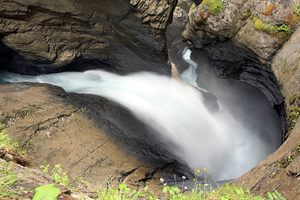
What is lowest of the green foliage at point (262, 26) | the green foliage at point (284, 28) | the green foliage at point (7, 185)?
the green foliage at point (7, 185)

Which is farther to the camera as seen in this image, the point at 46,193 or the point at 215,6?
the point at 215,6

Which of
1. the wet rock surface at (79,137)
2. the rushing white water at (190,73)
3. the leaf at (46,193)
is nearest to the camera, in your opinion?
the leaf at (46,193)

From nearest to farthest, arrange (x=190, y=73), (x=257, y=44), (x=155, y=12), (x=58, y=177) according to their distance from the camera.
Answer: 1. (x=58, y=177)
2. (x=155, y=12)
3. (x=257, y=44)
4. (x=190, y=73)

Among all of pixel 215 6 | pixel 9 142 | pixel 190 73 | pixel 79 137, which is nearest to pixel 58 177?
pixel 9 142

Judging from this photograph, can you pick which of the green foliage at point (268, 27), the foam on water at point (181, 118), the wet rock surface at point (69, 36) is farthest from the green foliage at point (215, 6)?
the foam on water at point (181, 118)

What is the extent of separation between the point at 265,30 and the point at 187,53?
518 inches

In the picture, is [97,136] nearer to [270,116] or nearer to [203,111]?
[203,111]

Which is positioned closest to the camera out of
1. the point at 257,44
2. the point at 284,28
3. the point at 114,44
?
the point at 284,28

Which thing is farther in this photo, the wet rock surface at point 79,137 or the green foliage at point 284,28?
the green foliage at point 284,28

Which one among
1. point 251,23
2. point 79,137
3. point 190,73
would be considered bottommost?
point 190,73

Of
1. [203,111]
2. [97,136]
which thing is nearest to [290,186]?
[97,136]

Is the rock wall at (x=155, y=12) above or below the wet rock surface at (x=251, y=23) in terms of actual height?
below

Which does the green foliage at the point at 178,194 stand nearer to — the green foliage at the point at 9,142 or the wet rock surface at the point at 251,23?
the green foliage at the point at 9,142

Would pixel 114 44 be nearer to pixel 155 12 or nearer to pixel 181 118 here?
pixel 155 12
